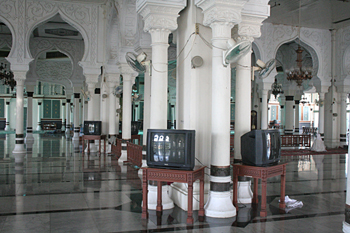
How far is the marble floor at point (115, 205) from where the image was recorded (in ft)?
11.7

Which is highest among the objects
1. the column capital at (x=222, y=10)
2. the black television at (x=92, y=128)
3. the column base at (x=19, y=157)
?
the column capital at (x=222, y=10)

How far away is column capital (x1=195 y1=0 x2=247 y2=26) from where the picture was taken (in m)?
3.90

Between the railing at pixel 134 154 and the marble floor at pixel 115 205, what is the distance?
0.22 metres

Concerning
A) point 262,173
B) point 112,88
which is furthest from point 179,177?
point 112,88

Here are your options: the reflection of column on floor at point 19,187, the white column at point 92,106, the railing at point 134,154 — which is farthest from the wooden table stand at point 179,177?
the white column at point 92,106

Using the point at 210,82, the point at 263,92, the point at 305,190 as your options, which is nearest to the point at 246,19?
the point at 210,82

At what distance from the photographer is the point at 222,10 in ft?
12.8

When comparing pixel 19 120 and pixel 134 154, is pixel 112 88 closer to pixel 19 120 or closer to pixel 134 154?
pixel 19 120

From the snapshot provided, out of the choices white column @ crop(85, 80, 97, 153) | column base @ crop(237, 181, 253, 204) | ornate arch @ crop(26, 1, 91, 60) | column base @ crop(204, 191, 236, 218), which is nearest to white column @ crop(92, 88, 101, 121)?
white column @ crop(85, 80, 97, 153)

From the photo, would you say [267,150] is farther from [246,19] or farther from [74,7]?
[74,7]

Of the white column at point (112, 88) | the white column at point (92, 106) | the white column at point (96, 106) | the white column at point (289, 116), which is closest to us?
the white column at point (112, 88)

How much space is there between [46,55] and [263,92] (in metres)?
12.8

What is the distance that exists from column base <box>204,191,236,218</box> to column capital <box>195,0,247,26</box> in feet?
7.08

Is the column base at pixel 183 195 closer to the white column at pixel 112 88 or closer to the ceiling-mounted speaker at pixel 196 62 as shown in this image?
the ceiling-mounted speaker at pixel 196 62
